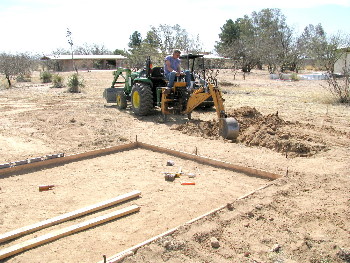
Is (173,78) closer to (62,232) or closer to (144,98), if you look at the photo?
(144,98)

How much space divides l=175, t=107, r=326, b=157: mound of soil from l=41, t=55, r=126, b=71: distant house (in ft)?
118

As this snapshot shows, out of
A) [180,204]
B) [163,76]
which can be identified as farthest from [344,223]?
[163,76]

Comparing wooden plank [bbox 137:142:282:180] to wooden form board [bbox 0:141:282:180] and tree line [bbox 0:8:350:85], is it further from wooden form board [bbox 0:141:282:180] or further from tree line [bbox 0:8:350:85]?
tree line [bbox 0:8:350:85]

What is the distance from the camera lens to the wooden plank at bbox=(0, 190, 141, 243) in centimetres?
351

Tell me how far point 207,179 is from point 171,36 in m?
23.0

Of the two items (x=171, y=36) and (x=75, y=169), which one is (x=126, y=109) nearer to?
(x=75, y=169)

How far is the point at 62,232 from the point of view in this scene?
138 inches

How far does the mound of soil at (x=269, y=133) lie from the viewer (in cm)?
649

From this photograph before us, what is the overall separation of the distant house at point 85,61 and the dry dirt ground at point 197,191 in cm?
3530

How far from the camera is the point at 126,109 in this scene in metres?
11.8

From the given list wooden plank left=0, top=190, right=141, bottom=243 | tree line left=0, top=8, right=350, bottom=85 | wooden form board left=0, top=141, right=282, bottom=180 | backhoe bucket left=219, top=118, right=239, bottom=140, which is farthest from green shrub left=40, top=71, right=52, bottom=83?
wooden plank left=0, top=190, right=141, bottom=243

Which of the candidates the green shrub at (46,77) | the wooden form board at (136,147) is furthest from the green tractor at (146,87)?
the green shrub at (46,77)

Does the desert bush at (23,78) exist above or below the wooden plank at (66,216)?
above

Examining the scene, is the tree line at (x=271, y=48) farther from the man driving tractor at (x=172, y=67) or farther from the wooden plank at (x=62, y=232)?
the wooden plank at (x=62, y=232)
